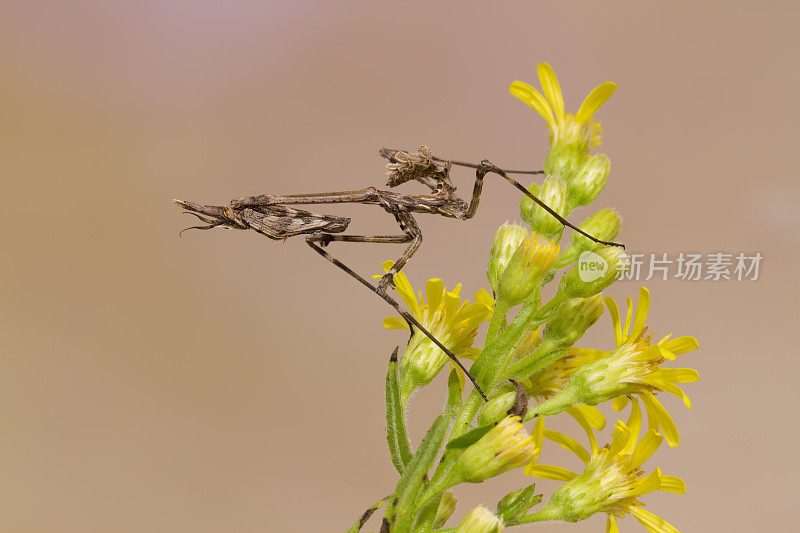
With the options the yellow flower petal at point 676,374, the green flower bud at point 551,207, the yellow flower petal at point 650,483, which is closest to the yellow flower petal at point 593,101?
the green flower bud at point 551,207

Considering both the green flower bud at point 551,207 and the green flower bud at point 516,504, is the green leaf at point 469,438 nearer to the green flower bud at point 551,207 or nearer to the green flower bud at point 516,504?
the green flower bud at point 516,504

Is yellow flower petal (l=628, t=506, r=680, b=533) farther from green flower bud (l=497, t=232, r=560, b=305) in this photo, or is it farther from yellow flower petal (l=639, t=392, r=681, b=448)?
green flower bud (l=497, t=232, r=560, b=305)

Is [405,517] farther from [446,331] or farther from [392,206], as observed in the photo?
[392,206]

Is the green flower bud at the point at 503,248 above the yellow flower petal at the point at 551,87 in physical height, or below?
below

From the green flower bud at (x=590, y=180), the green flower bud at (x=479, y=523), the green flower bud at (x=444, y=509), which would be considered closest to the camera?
the green flower bud at (x=479, y=523)

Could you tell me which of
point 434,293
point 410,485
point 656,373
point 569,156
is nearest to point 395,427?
point 410,485
